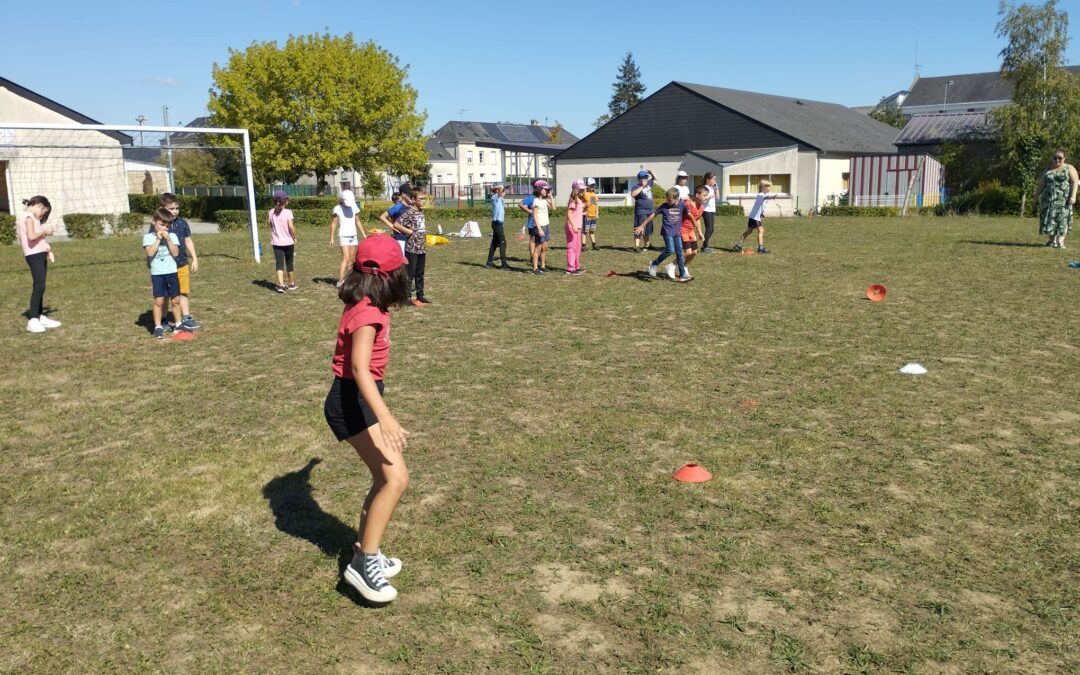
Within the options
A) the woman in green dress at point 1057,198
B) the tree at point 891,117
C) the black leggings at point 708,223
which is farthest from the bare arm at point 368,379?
the tree at point 891,117

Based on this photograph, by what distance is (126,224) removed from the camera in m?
29.6

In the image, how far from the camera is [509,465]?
5.86m

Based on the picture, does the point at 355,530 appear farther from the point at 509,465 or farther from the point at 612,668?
the point at 612,668

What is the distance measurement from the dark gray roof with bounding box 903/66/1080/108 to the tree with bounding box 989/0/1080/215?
59422mm

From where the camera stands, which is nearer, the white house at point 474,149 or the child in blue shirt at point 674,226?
the child in blue shirt at point 674,226

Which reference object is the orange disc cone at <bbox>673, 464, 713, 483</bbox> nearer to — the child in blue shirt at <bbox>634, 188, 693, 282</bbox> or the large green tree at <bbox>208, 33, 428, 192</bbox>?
the child in blue shirt at <bbox>634, 188, 693, 282</bbox>

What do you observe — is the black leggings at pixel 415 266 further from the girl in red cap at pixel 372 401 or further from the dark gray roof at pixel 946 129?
the dark gray roof at pixel 946 129

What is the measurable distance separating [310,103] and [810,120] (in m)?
32.5

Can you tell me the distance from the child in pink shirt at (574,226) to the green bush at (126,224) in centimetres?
2052

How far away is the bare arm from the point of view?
3688mm

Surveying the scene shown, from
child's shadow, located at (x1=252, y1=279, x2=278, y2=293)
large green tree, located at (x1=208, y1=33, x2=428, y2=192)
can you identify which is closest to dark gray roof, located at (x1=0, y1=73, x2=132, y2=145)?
large green tree, located at (x1=208, y1=33, x2=428, y2=192)

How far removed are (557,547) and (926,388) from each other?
463cm

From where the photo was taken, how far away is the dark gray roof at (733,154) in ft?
148

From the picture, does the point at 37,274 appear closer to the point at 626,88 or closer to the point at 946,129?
the point at 946,129
